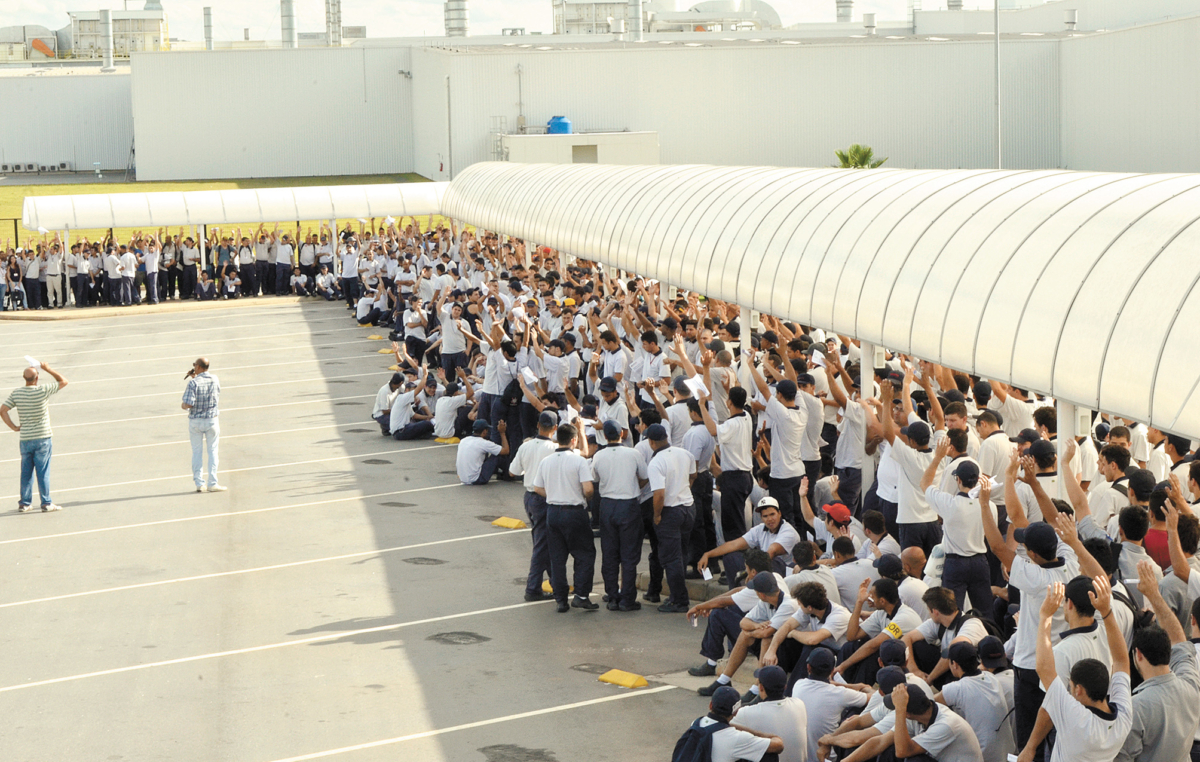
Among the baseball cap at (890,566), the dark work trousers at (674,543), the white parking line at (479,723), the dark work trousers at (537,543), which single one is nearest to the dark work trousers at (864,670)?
the baseball cap at (890,566)

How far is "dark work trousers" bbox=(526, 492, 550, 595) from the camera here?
1276 centimetres

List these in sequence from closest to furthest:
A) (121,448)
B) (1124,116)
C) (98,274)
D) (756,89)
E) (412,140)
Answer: (121,448) → (98,274) → (1124,116) → (756,89) → (412,140)

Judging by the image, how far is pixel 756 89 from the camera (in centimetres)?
6088

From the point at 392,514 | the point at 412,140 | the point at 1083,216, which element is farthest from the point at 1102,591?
the point at 412,140

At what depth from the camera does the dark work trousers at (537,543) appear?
12.8 meters

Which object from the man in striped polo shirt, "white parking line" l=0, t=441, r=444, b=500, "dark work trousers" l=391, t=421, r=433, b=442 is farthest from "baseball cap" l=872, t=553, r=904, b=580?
"dark work trousers" l=391, t=421, r=433, b=442

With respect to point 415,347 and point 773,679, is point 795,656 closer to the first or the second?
point 773,679

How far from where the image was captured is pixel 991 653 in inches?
314

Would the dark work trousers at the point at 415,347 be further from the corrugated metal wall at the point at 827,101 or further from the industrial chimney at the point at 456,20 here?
the industrial chimney at the point at 456,20

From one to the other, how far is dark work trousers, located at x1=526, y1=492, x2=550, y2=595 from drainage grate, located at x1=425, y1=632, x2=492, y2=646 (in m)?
1.04

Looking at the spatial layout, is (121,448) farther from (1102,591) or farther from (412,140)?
(412,140)

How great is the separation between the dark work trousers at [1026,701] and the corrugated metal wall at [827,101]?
53.4 metres

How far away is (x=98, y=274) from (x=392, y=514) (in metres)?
25.0

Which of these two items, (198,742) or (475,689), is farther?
(475,689)
